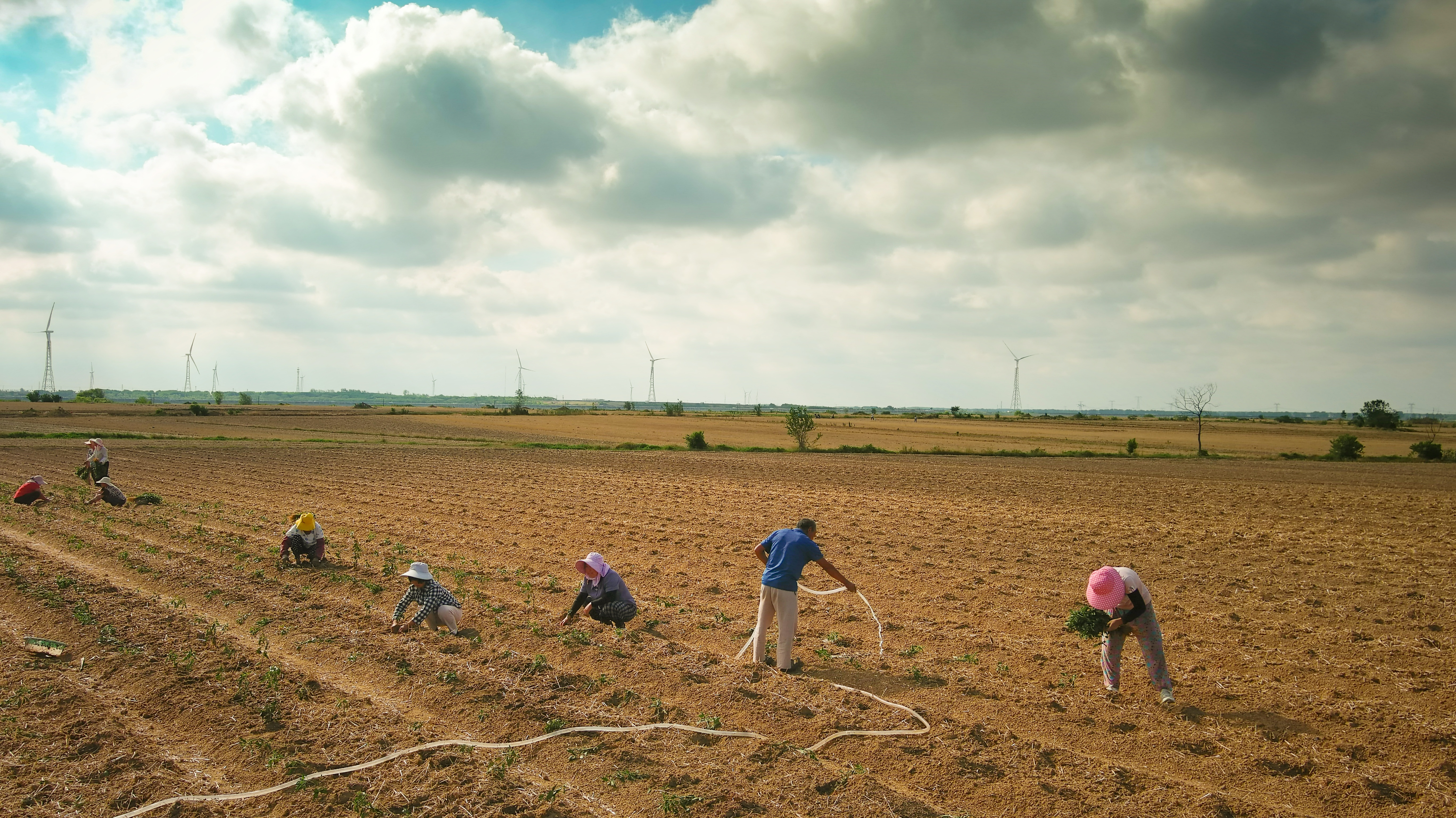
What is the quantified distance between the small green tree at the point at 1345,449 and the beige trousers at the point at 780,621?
58.1 m

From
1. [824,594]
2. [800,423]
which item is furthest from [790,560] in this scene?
[800,423]

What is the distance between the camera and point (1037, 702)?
26.7 ft

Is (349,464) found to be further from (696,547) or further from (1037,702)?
(1037,702)

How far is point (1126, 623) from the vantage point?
8055mm

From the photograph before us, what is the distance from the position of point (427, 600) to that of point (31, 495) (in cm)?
1675

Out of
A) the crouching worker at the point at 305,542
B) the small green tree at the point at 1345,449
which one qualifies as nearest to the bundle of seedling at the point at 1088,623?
the crouching worker at the point at 305,542

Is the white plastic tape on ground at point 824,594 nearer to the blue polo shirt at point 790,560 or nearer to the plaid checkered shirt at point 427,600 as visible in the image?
the blue polo shirt at point 790,560

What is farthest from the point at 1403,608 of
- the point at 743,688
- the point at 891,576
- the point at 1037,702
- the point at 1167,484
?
the point at 1167,484

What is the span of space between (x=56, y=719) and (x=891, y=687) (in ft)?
26.3

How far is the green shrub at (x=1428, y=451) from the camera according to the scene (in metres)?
53.0

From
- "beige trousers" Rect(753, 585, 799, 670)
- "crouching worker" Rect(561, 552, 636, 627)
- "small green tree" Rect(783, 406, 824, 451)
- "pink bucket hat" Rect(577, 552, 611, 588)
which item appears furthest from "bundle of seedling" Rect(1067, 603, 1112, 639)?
"small green tree" Rect(783, 406, 824, 451)

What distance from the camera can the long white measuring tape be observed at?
5.89 metres

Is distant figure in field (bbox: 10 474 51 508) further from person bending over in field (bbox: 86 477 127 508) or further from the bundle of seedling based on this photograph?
the bundle of seedling

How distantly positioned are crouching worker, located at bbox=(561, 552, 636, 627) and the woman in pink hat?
558 centimetres
